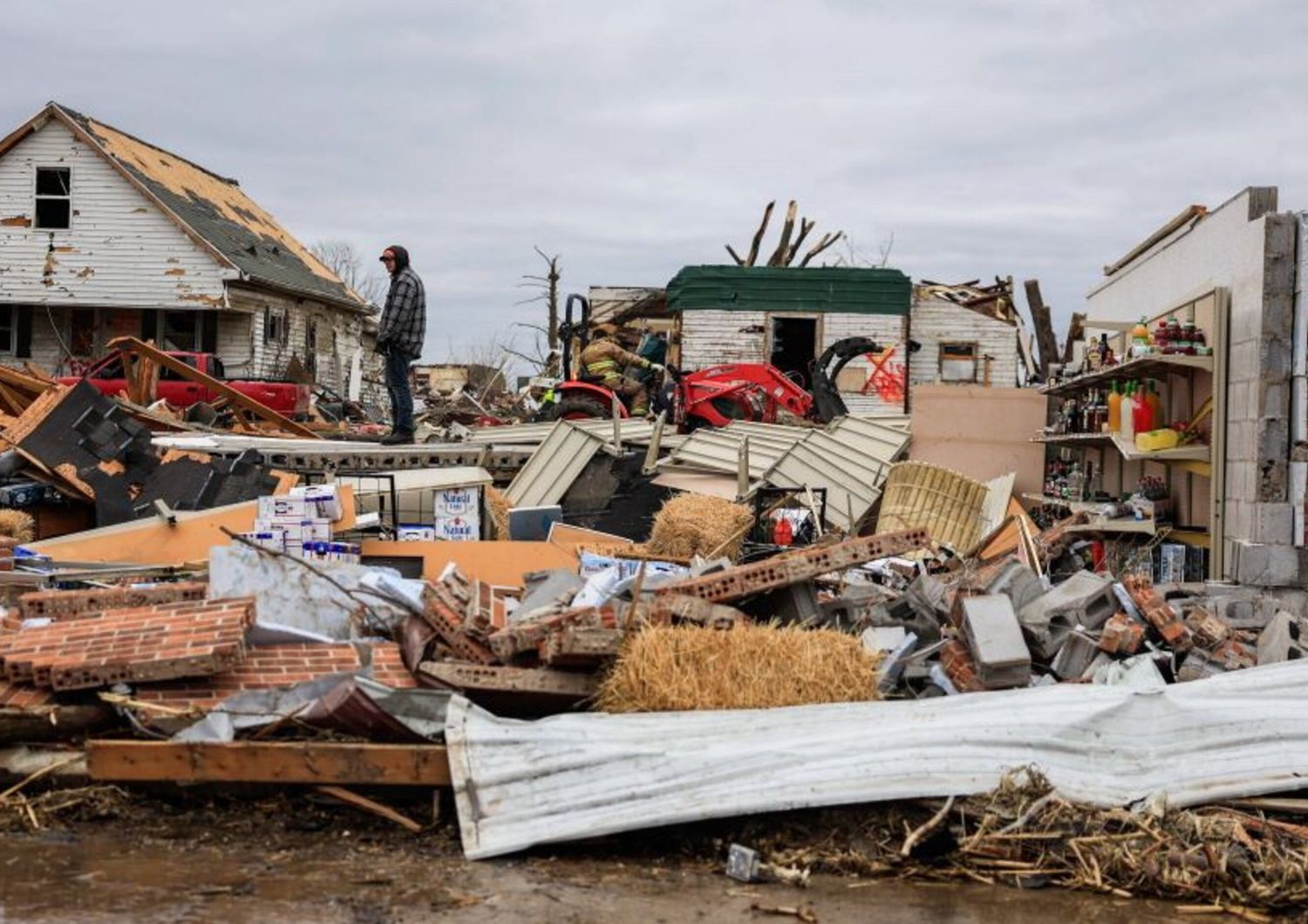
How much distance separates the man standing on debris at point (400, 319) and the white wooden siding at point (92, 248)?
17.5 metres

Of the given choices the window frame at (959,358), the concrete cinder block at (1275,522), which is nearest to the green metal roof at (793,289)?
the window frame at (959,358)

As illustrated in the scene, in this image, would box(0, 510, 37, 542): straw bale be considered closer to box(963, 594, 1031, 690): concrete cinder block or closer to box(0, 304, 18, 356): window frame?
box(963, 594, 1031, 690): concrete cinder block

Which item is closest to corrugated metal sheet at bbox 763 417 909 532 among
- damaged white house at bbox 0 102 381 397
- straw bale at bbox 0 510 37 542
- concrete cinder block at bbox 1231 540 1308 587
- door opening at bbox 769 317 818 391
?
concrete cinder block at bbox 1231 540 1308 587

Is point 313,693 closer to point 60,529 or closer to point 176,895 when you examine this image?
point 176,895

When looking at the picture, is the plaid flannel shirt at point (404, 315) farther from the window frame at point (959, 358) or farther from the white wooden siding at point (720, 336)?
the window frame at point (959, 358)

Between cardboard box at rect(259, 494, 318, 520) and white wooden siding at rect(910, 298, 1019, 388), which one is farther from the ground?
white wooden siding at rect(910, 298, 1019, 388)

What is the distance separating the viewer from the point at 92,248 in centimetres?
3008

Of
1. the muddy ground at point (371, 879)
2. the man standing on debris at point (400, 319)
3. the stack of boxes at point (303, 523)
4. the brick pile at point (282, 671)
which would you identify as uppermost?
the man standing on debris at point (400, 319)

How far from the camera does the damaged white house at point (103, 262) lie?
30.0 meters

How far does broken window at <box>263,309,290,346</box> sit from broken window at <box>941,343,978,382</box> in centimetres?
1486

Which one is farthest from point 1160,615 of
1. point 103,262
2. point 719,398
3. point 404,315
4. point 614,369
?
point 103,262

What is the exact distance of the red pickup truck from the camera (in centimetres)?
1997

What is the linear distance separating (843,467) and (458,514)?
433 centimetres

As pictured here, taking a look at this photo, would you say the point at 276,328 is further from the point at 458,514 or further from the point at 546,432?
the point at 458,514
